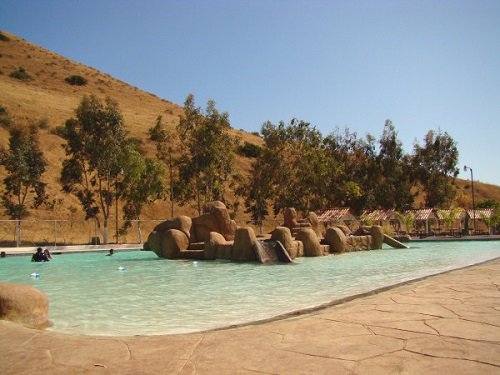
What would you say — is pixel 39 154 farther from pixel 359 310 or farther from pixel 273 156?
pixel 359 310

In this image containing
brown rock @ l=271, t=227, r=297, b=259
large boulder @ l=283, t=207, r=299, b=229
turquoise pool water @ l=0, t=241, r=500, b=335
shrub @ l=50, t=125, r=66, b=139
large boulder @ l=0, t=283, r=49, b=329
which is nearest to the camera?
large boulder @ l=0, t=283, r=49, b=329

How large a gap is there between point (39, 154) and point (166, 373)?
37.5m

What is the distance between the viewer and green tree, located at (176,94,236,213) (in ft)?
127

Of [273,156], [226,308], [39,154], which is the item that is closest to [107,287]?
[226,308]

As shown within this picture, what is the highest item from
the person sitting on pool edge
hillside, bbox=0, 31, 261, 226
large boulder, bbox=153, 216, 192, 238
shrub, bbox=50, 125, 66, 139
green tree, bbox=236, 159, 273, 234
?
hillside, bbox=0, 31, 261, 226

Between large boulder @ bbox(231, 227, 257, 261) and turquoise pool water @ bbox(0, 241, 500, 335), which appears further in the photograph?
large boulder @ bbox(231, 227, 257, 261)

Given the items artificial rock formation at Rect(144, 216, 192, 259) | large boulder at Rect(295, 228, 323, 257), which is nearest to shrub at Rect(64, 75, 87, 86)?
artificial rock formation at Rect(144, 216, 192, 259)

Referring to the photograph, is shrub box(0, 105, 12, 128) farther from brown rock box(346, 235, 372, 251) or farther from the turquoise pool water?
brown rock box(346, 235, 372, 251)

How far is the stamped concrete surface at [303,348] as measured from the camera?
11.9 feet

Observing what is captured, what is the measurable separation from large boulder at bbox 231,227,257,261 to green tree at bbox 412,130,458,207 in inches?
1868

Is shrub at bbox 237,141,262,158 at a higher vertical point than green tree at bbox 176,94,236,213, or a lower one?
higher

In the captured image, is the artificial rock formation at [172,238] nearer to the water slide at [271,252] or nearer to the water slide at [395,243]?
the water slide at [271,252]

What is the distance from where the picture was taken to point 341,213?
1720 inches

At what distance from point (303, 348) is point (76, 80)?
86919 mm
